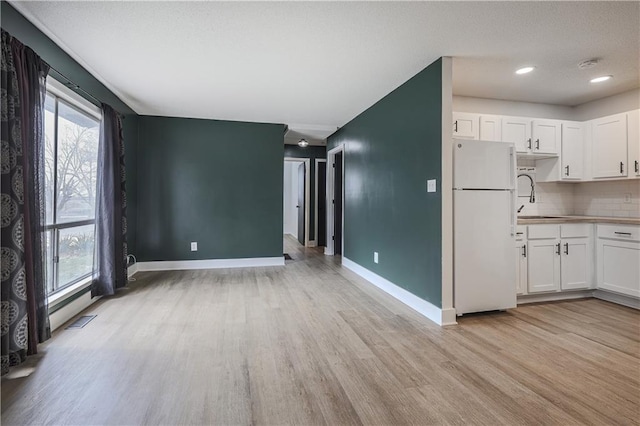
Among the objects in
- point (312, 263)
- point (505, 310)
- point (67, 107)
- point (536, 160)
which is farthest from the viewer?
point (312, 263)

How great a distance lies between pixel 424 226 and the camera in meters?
3.04

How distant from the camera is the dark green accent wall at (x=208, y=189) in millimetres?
A: 4781

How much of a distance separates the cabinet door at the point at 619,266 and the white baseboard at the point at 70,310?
5.24 metres

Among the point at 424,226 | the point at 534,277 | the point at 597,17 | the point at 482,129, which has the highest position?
the point at 597,17

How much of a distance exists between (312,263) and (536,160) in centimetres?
354

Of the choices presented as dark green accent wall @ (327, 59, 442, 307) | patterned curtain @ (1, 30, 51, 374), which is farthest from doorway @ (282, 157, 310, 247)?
patterned curtain @ (1, 30, 51, 374)

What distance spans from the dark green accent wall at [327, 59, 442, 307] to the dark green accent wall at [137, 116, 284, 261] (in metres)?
1.42

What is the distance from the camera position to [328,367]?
6.61ft

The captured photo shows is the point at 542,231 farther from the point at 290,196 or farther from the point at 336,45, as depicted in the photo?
the point at 290,196

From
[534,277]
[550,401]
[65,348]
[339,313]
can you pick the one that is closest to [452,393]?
[550,401]

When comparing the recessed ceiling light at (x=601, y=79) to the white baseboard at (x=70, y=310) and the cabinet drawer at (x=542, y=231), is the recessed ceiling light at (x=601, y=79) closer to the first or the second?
the cabinet drawer at (x=542, y=231)

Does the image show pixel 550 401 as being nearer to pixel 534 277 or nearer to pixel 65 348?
pixel 534 277

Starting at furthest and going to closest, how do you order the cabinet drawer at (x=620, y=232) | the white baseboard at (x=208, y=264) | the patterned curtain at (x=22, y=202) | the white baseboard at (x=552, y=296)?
1. the white baseboard at (x=208, y=264)
2. the white baseboard at (x=552, y=296)
3. the cabinet drawer at (x=620, y=232)
4. the patterned curtain at (x=22, y=202)

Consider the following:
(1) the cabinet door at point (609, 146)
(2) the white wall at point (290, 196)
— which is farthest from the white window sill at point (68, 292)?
(2) the white wall at point (290, 196)
